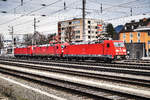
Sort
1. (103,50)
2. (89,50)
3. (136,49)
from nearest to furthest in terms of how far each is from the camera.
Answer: (103,50)
(89,50)
(136,49)

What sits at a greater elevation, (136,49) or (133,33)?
(133,33)

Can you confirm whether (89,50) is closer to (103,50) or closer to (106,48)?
(103,50)

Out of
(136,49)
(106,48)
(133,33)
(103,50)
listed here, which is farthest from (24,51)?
(133,33)

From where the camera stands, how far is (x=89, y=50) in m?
25.5

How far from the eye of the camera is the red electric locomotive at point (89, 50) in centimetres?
2263

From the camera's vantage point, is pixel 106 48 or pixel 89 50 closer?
pixel 106 48

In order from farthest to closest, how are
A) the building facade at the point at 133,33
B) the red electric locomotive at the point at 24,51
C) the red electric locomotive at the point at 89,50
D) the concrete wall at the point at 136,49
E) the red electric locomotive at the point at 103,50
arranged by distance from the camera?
the building facade at the point at 133,33 → the red electric locomotive at the point at 24,51 → the concrete wall at the point at 136,49 → the red electric locomotive at the point at 89,50 → the red electric locomotive at the point at 103,50

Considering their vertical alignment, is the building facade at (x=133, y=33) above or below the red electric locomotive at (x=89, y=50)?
above

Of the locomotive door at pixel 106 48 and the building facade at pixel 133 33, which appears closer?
the locomotive door at pixel 106 48

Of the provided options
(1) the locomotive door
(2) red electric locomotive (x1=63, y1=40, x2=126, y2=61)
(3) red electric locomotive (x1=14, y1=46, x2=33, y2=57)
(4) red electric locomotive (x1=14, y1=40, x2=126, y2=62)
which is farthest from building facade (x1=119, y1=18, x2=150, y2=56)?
(1) the locomotive door

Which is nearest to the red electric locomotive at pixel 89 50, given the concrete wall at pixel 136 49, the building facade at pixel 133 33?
the concrete wall at pixel 136 49

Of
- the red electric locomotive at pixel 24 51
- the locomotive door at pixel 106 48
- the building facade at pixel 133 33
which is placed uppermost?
the building facade at pixel 133 33

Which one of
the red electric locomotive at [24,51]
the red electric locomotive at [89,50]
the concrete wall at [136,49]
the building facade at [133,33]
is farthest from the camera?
the building facade at [133,33]

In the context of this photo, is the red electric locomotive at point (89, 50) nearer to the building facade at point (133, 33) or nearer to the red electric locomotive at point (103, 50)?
the red electric locomotive at point (103, 50)
